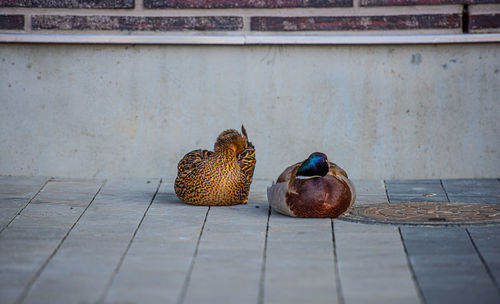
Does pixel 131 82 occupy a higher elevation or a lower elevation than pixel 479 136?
higher

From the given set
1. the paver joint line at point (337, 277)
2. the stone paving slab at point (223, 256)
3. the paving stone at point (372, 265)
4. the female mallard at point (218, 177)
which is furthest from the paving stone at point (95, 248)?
the paving stone at point (372, 265)

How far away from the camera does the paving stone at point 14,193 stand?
712cm

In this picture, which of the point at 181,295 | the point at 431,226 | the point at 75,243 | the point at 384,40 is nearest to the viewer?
the point at 181,295

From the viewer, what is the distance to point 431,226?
657 cm

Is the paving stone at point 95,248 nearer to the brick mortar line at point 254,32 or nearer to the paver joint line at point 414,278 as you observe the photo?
the brick mortar line at point 254,32

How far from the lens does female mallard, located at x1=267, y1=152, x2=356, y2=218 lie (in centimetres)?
683

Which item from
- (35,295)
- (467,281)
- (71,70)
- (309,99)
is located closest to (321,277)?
(467,281)

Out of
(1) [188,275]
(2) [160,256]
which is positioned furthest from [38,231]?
(1) [188,275]

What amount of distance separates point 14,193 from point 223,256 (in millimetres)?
2975

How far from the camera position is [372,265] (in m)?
5.48

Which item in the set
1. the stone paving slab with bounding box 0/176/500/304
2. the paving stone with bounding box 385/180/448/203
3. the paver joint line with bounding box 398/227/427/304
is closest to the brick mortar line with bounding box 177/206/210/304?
the stone paving slab with bounding box 0/176/500/304

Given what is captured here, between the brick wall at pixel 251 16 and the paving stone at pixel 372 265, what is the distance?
251 centimetres

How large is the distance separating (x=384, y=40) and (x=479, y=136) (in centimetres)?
136

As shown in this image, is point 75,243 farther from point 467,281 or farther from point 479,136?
point 479,136
